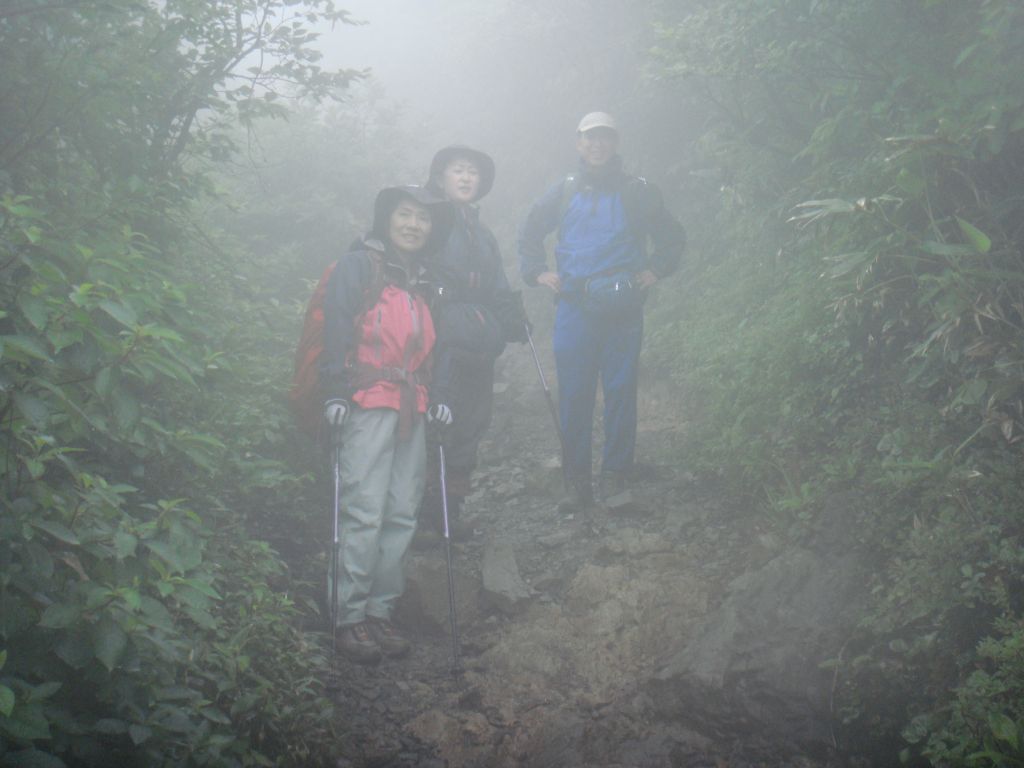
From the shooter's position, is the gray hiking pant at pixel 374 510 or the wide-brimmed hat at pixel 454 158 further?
the wide-brimmed hat at pixel 454 158

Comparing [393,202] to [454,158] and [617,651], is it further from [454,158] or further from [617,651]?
[617,651]

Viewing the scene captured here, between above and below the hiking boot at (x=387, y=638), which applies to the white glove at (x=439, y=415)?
above

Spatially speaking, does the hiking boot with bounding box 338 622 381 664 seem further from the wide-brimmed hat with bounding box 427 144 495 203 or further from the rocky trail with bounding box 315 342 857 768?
the wide-brimmed hat with bounding box 427 144 495 203

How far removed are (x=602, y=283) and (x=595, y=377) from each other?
816 mm

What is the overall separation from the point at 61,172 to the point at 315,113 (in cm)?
1027

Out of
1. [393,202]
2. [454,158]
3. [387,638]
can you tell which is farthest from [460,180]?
[387,638]

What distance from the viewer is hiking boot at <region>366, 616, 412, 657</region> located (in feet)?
15.5

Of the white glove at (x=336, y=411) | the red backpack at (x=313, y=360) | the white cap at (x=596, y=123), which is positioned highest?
the white cap at (x=596, y=123)

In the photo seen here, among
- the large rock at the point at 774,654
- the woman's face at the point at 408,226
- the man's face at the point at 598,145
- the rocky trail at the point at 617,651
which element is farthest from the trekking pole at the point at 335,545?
the man's face at the point at 598,145

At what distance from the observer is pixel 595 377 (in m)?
6.73

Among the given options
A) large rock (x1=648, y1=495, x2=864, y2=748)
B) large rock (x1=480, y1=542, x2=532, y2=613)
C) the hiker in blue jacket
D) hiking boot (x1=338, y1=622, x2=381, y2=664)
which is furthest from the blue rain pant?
hiking boot (x1=338, y1=622, x2=381, y2=664)

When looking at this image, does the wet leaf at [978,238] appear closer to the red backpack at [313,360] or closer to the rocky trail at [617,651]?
the rocky trail at [617,651]

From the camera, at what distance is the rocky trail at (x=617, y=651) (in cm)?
382

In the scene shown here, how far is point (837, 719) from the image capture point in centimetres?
361
